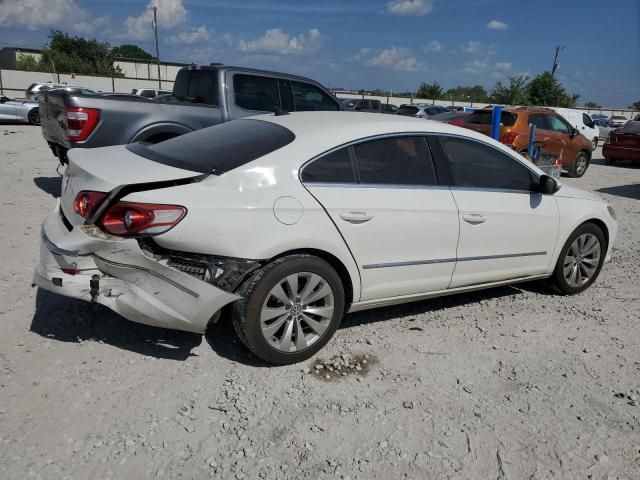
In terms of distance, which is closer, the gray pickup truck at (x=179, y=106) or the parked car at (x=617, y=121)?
the gray pickup truck at (x=179, y=106)

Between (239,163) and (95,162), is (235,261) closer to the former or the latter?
(239,163)

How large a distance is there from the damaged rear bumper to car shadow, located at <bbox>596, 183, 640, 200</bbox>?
10219 mm

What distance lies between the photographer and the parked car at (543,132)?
11414 mm

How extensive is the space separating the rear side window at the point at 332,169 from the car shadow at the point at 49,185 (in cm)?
556

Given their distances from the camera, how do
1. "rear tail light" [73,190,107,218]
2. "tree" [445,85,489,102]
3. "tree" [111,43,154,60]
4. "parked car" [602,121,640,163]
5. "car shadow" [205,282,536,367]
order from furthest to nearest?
"tree" [111,43,154,60], "tree" [445,85,489,102], "parked car" [602,121,640,163], "car shadow" [205,282,536,367], "rear tail light" [73,190,107,218]

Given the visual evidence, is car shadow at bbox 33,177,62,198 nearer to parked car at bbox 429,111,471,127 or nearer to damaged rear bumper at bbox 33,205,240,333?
damaged rear bumper at bbox 33,205,240,333

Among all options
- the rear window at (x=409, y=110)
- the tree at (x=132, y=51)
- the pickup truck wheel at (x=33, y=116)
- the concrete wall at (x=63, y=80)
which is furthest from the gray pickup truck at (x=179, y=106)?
the tree at (x=132, y=51)

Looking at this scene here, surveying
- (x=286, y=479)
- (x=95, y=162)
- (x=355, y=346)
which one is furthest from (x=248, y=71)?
(x=286, y=479)

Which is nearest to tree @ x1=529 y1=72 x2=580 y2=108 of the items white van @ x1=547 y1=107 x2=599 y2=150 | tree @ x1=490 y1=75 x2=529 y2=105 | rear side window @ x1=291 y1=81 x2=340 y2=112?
tree @ x1=490 y1=75 x2=529 y2=105

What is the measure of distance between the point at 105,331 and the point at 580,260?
4.10 metres

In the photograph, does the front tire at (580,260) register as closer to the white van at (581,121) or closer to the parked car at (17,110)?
the white van at (581,121)

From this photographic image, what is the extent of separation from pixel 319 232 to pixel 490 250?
1590 millimetres

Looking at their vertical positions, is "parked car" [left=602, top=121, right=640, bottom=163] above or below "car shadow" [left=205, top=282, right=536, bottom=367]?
above

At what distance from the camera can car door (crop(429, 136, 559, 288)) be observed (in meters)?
3.81
